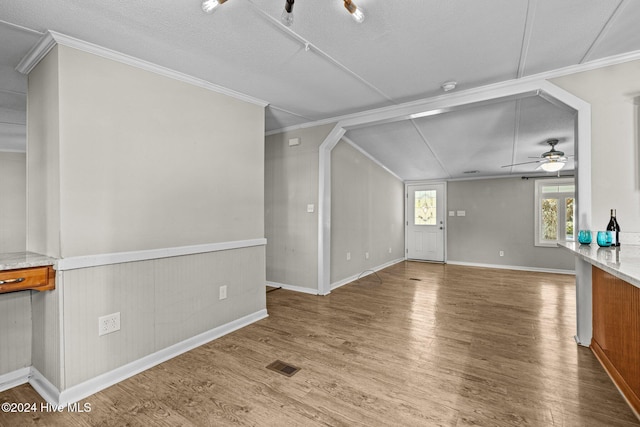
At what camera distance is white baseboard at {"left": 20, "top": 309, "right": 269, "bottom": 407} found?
1.93 metres

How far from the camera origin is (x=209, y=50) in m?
2.29

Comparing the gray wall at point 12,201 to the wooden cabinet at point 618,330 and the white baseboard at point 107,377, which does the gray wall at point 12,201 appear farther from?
the wooden cabinet at point 618,330

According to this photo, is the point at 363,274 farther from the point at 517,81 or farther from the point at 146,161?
the point at 146,161

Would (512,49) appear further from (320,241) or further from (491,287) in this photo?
(491,287)

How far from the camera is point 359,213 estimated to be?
5402 millimetres

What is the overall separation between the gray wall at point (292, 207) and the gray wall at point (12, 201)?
3598 millimetres

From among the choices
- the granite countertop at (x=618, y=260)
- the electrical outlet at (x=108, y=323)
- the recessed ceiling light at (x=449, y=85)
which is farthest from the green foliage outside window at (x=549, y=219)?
the electrical outlet at (x=108, y=323)

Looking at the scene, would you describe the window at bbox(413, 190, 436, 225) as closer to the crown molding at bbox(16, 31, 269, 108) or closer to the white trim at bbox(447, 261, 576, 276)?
the white trim at bbox(447, 261, 576, 276)

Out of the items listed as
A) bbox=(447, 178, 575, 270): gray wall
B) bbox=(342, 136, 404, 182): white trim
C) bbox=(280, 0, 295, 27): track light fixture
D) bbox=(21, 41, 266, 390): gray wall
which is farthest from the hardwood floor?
bbox=(447, 178, 575, 270): gray wall

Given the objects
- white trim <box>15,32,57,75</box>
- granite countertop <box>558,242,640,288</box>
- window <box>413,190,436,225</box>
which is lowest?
granite countertop <box>558,242,640,288</box>

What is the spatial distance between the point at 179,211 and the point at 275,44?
159 cm

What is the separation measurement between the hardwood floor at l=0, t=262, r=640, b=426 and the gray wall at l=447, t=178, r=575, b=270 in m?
3.02

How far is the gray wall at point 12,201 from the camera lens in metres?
4.29

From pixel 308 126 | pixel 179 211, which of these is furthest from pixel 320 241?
pixel 179 211
